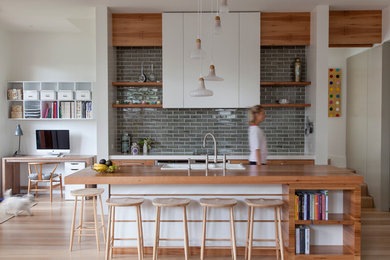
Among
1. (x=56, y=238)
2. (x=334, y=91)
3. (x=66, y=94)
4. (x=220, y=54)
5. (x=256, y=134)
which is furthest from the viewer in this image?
(x=334, y=91)

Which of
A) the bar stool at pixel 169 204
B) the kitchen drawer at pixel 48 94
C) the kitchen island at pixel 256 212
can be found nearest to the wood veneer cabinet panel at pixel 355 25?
the kitchen island at pixel 256 212

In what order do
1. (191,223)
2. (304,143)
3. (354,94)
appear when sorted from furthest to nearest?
(354,94), (304,143), (191,223)

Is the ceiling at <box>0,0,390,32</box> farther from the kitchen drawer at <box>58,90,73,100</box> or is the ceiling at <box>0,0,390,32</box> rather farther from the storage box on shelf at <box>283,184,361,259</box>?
the storage box on shelf at <box>283,184,361,259</box>

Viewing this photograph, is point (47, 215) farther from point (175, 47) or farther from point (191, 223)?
point (175, 47)

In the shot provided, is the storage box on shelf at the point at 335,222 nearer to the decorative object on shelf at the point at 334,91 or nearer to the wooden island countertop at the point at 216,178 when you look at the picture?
the wooden island countertop at the point at 216,178

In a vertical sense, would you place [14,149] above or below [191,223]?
above

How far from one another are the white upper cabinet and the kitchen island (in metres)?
2.10

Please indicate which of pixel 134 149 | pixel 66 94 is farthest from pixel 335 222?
pixel 66 94

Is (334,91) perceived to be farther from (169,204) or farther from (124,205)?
(124,205)

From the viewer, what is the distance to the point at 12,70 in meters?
6.89

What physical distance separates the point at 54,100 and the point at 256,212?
15.1 ft

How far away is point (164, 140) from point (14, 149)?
3.20 meters

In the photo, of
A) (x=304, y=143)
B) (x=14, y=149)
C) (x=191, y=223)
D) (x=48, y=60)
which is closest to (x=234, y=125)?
(x=304, y=143)

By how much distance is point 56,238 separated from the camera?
169 inches
